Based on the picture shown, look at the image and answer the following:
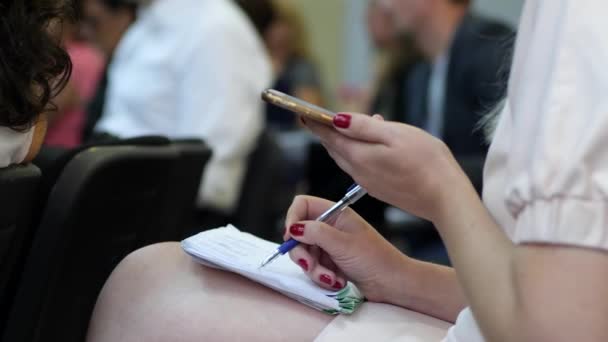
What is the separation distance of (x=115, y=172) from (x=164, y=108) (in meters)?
1.70

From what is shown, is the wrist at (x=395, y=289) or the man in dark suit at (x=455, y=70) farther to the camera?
the man in dark suit at (x=455, y=70)

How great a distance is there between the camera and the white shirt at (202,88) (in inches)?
121

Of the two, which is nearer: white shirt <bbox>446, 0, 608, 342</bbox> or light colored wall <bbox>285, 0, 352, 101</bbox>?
white shirt <bbox>446, 0, 608, 342</bbox>

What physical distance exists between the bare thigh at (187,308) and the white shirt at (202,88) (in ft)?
5.87

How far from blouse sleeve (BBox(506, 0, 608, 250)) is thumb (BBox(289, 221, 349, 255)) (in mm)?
323

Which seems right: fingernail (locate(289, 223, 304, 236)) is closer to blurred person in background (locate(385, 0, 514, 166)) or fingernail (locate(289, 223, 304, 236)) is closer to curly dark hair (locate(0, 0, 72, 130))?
curly dark hair (locate(0, 0, 72, 130))

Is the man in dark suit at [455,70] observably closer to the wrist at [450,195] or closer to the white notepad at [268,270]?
the white notepad at [268,270]

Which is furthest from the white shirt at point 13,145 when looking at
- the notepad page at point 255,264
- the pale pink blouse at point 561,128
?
the pale pink blouse at point 561,128

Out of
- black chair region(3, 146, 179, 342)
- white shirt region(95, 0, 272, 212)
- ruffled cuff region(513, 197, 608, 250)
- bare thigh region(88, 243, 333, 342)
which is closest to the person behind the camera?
ruffled cuff region(513, 197, 608, 250)

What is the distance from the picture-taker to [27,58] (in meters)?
1.18

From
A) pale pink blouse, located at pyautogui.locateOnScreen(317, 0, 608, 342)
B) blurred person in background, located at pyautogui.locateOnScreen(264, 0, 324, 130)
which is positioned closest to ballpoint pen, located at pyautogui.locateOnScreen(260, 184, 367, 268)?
pale pink blouse, located at pyautogui.locateOnScreen(317, 0, 608, 342)

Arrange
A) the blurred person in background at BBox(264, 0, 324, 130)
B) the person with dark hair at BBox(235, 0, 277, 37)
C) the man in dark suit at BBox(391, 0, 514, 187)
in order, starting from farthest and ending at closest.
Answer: the blurred person in background at BBox(264, 0, 324, 130) → the person with dark hair at BBox(235, 0, 277, 37) → the man in dark suit at BBox(391, 0, 514, 187)

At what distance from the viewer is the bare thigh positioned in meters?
1.08

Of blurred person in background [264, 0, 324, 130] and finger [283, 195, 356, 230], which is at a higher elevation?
finger [283, 195, 356, 230]
